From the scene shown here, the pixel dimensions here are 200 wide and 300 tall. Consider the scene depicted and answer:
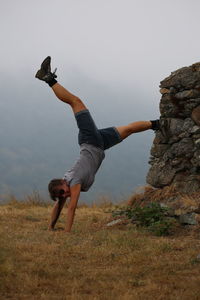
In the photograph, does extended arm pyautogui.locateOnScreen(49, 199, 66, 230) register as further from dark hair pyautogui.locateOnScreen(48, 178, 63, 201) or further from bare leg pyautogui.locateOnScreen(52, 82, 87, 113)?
bare leg pyautogui.locateOnScreen(52, 82, 87, 113)

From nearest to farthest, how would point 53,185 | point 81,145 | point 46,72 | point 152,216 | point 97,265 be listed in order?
1. point 97,265
2. point 53,185
3. point 46,72
4. point 81,145
5. point 152,216

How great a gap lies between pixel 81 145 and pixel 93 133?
39 cm

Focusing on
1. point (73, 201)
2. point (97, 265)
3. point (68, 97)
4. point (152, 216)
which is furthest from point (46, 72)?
point (97, 265)

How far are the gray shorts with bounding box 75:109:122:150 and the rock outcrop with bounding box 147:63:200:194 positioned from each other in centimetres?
218

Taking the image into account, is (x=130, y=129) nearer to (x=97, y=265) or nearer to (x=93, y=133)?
(x=93, y=133)

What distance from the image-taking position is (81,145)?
29.0 feet

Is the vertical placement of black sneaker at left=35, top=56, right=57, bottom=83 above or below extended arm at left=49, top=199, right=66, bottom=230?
above

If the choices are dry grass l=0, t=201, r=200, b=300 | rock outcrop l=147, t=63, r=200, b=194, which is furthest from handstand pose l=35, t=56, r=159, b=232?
rock outcrop l=147, t=63, r=200, b=194

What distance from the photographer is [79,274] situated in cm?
536

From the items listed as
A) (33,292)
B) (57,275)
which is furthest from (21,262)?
(33,292)

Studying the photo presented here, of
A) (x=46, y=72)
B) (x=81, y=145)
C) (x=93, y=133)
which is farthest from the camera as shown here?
(x=81, y=145)

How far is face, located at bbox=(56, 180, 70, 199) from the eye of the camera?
27.8 feet

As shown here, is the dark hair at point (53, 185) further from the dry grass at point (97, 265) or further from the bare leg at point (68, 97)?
the bare leg at point (68, 97)

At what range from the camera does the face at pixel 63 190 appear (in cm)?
848
